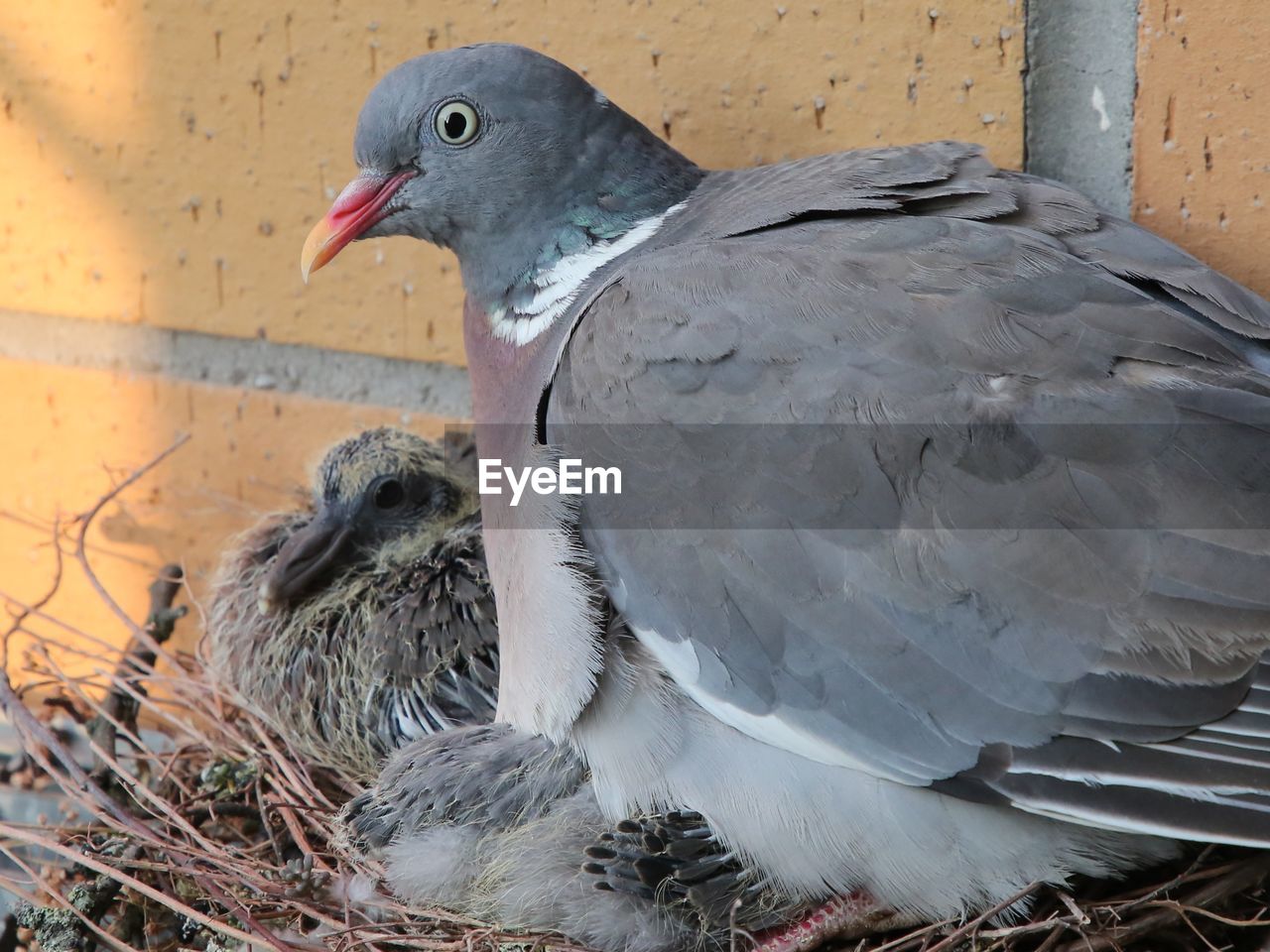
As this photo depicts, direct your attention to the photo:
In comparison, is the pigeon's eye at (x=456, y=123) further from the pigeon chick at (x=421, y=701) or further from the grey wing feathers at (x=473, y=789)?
the grey wing feathers at (x=473, y=789)

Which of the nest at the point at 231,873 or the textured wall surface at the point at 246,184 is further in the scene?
the textured wall surface at the point at 246,184

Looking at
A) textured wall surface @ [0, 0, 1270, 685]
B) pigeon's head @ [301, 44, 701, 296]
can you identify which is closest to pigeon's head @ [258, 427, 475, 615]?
textured wall surface @ [0, 0, 1270, 685]

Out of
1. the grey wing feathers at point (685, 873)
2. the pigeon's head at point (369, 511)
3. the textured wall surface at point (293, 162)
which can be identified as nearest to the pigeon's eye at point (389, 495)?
the pigeon's head at point (369, 511)

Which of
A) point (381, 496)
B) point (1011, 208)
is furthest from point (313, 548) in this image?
point (1011, 208)

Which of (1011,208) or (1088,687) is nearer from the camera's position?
(1088,687)

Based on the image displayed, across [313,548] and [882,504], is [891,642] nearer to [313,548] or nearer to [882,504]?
[882,504]

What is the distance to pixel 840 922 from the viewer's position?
111cm

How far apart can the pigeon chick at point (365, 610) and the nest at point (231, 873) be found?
5 centimetres

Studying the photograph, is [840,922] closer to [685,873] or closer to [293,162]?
[685,873]

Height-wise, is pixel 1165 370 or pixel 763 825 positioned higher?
pixel 1165 370

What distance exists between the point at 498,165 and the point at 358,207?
143 millimetres

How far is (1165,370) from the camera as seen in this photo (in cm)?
105

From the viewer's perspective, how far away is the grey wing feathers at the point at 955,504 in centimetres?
99

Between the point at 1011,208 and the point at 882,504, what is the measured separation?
0.32m
